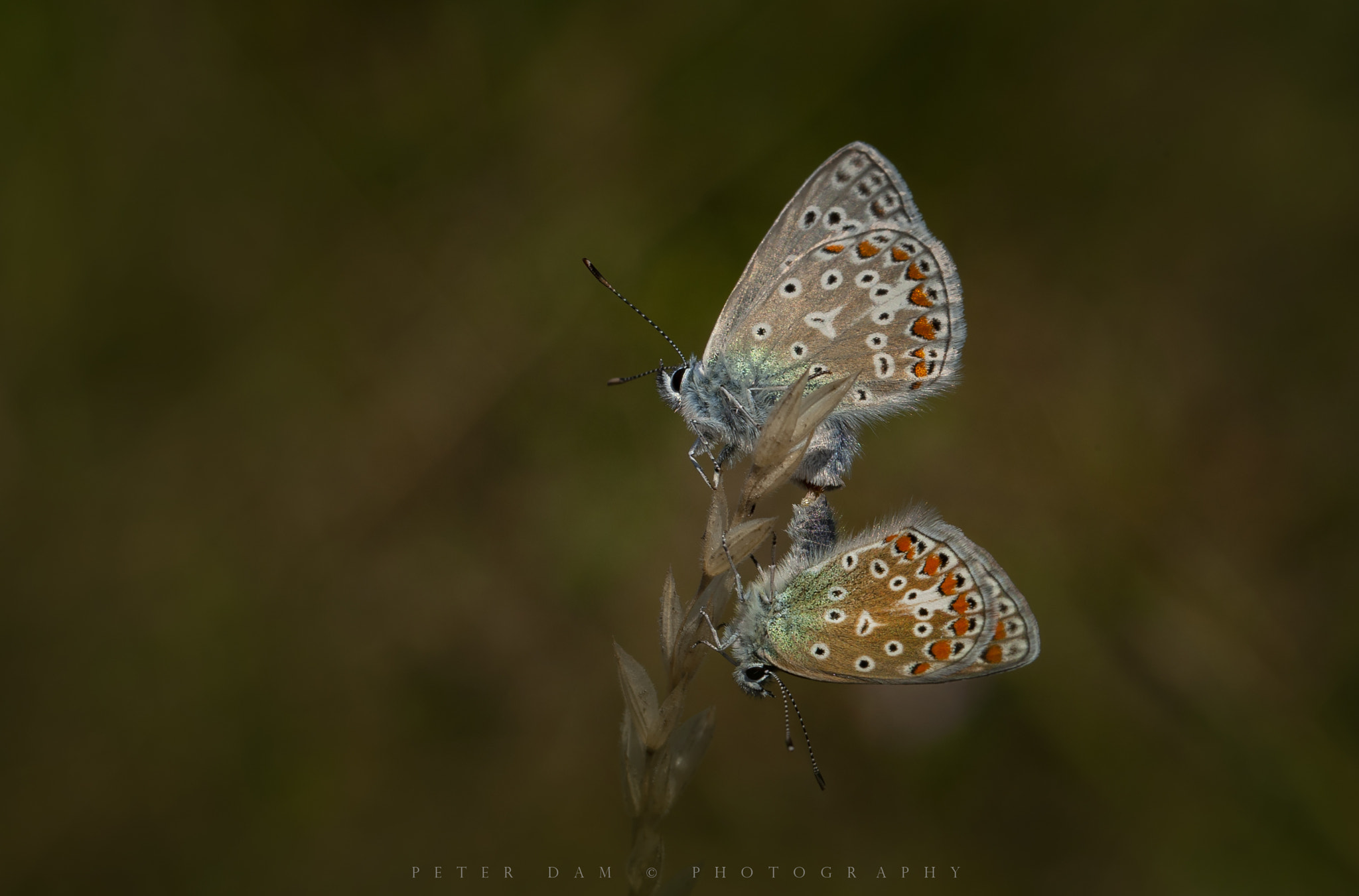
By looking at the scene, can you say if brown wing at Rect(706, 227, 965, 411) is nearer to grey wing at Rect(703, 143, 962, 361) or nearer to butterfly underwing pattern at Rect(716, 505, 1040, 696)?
grey wing at Rect(703, 143, 962, 361)

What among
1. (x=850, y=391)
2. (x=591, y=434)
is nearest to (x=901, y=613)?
(x=850, y=391)

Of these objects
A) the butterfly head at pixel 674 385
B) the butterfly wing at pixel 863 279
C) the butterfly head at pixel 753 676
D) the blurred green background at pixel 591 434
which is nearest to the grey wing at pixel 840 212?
the butterfly wing at pixel 863 279

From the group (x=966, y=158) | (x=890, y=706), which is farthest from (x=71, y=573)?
(x=966, y=158)

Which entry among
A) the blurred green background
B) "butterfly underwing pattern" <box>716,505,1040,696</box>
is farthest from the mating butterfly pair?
the blurred green background

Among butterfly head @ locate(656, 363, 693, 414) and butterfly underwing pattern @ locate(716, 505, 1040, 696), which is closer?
butterfly underwing pattern @ locate(716, 505, 1040, 696)

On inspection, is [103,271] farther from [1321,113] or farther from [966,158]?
[1321,113]

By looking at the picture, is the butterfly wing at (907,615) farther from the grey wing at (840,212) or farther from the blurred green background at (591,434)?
the blurred green background at (591,434)

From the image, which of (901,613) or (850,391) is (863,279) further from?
(901,613)
